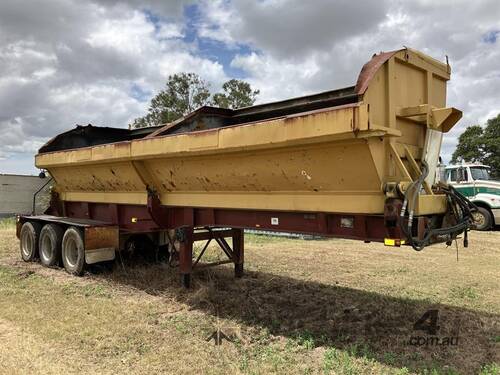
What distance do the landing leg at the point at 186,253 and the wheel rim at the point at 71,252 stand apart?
2.44 metres

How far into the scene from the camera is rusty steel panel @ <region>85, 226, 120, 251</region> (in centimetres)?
776

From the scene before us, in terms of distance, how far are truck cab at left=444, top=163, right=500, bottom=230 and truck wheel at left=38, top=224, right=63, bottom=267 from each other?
13.1 metres

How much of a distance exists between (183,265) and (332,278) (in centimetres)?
262

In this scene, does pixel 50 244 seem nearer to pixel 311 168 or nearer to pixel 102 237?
pixel 102 237

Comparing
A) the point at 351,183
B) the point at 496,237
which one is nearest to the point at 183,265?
the point at 351,183

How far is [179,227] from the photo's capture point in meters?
6.75

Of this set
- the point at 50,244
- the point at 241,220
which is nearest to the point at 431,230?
the point at 241,220

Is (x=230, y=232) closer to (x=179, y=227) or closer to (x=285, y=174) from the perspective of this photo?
(x=179, y=227)

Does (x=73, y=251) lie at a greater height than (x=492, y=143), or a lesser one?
lesser

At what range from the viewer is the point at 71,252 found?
331 inches

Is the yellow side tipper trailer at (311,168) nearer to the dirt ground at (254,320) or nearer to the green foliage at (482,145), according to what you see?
the dirt ground at (254,320)

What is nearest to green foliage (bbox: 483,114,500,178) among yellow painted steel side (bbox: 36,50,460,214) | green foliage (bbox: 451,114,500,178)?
green foliage (bbox: 451,114,500,178)

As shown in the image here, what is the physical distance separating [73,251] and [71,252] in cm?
6

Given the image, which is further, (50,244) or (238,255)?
(50,244)
